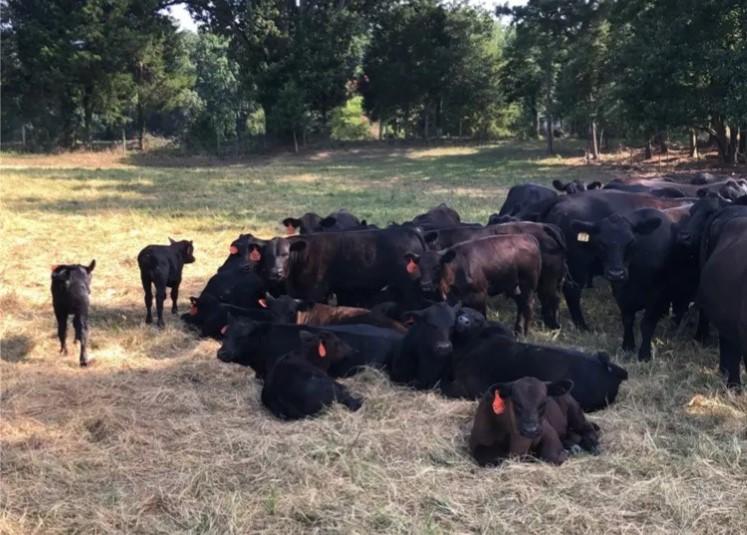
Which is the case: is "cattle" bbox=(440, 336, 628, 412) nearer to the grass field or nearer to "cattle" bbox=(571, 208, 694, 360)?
the grass field

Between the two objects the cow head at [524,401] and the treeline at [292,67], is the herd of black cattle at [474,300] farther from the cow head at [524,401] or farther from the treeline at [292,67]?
the treeline at [292,67]

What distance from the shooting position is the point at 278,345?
6.89m

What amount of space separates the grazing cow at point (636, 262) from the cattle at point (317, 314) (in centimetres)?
209

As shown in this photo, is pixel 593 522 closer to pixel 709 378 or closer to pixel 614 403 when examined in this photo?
pixel 614 403

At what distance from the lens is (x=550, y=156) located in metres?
36.7

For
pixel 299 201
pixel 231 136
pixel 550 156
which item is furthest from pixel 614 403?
pixel 231 136

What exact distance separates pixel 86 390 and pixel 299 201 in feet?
42.2

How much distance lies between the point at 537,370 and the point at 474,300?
6.90 ft

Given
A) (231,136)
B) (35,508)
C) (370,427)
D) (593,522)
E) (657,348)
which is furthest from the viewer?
(231,136)

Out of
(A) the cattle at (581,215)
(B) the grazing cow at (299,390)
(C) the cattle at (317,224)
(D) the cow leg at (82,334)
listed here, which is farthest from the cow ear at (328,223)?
(B) the grazing cow at (299,390)

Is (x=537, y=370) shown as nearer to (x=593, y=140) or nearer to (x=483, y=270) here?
(x=483, y=270)

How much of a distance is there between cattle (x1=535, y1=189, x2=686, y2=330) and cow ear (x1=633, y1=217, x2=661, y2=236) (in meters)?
0.84

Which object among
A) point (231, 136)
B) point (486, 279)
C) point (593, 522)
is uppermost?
point (231, 136)

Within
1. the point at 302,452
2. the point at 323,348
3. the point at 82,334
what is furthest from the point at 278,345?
the point at 82,334
